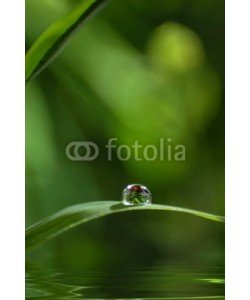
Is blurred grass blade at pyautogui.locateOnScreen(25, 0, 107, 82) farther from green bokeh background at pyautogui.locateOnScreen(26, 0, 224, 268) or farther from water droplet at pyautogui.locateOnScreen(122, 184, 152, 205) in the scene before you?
water droplet at pyautogui.locateOnScreen(122, 184, 152, 205)

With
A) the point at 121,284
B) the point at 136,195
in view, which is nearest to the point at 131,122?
the point at 136,195

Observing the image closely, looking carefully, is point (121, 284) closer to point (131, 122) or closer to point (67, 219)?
point (67, 219)

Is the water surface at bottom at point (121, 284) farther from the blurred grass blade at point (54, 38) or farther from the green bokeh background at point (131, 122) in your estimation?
the blurred grass blade at point (54, 38)

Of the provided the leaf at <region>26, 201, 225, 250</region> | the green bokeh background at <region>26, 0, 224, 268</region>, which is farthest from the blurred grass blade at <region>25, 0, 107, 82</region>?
the leaf at <region>26, 201, 225, 250</region>

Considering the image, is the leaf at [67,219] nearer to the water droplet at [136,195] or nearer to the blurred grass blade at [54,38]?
the water droplet at [136,195]

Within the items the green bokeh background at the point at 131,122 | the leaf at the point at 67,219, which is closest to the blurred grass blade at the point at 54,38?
the green bokeh background at the point at 131,122

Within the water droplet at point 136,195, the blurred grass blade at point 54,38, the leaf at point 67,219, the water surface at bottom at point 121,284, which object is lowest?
the water surface at bottom at point 121,284

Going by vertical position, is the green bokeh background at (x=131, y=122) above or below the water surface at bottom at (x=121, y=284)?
above
